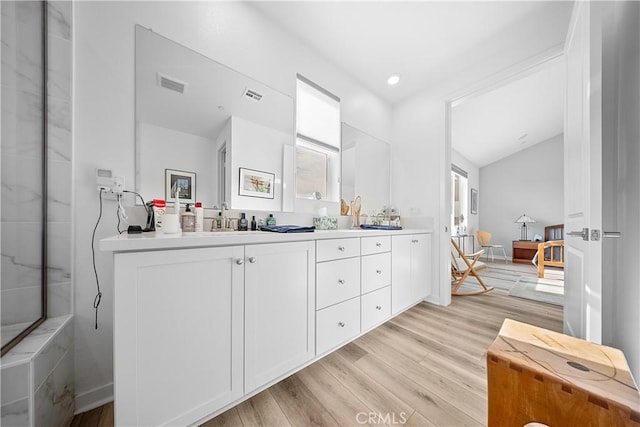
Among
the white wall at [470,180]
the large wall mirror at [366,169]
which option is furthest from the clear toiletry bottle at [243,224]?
the white wall at [470,180]

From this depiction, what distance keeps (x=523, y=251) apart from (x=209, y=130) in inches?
281

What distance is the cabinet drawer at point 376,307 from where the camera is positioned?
1760mm

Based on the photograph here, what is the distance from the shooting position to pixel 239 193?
163 cm

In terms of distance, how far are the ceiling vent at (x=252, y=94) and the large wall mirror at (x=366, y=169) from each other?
1010 millimetres

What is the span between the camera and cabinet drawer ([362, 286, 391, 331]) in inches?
69.3

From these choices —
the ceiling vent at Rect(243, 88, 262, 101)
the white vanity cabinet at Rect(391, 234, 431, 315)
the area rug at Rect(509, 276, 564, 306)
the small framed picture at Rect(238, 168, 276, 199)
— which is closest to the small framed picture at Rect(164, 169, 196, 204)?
the small framed picture at Rect(238, 168, 276, 199)

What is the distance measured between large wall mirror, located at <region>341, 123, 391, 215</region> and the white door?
161 centimetres

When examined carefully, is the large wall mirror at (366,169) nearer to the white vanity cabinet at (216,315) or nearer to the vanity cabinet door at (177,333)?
the white vanity cabinet at (216,315)

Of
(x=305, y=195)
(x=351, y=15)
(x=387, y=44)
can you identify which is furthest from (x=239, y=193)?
(x=387, y=44)

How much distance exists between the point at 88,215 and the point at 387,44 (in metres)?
2.65

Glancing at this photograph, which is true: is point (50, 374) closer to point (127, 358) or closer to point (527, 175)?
point (127, 358)

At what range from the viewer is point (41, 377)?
82cm

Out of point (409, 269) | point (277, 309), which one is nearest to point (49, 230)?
point (277, 309)

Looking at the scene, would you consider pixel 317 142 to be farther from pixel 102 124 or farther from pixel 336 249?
pixel 102 124
